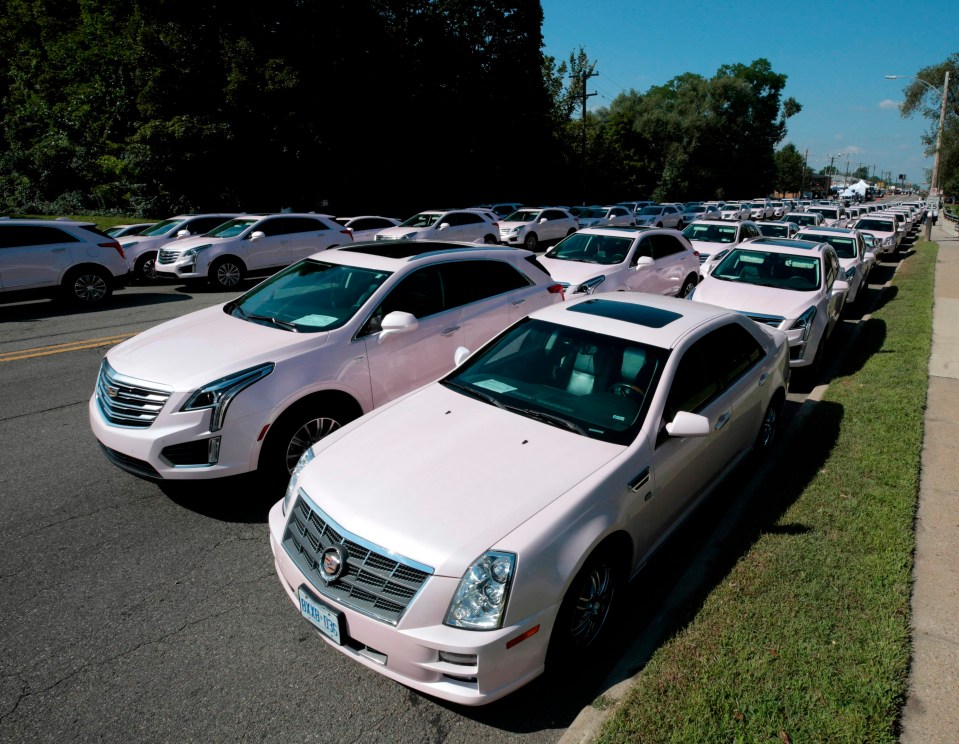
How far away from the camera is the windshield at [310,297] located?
5395 mm

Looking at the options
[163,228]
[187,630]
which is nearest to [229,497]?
[187,630]

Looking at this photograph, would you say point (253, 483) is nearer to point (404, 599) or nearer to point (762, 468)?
point (404, 599)

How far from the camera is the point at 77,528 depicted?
4.55m

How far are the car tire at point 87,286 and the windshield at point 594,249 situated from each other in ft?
29.3

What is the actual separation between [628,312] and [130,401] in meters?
3.64

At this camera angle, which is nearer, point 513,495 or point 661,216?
point 513,495

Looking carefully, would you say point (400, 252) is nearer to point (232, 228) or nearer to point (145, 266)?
point (232, 228)

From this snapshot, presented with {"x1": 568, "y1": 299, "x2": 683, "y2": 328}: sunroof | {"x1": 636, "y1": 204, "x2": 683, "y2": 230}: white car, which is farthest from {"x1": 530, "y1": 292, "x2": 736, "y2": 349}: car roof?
{"x1": 636, "y1": 204, "x2": 683, "y2": 230}: white car

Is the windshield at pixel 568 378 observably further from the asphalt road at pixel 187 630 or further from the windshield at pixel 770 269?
the windshield at pixel 770 269

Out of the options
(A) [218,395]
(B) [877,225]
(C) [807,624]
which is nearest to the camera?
(C) [807,624]

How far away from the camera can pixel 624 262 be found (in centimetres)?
1088

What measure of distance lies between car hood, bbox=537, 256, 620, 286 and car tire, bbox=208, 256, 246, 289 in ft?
26.9

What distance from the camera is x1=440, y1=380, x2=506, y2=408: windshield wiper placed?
4.12 m

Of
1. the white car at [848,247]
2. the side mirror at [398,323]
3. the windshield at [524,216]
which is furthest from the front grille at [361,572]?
the windshield at [524,216]
